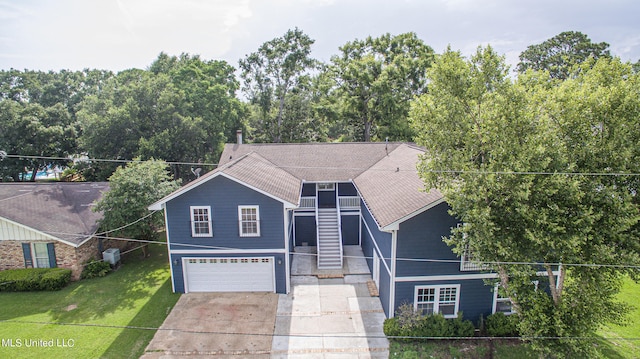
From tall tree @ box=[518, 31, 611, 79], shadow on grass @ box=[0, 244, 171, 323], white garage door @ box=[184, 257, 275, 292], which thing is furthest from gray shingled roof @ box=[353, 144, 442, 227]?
tall tree @ box=[518, 31, 611, 79]

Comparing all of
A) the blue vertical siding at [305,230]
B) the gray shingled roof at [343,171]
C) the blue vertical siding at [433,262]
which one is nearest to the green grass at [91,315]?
the gray shingled roof at [343,171]

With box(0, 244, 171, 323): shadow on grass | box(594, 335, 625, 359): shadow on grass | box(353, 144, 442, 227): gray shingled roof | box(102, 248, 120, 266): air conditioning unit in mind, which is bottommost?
box(594, 335, 625, 359): shadow on grass

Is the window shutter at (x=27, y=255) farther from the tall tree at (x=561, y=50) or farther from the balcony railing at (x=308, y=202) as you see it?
the tall tree at (x=561, y=50)

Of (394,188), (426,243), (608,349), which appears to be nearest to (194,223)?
(394,188)

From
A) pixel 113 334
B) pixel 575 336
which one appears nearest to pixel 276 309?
pixel 113 334

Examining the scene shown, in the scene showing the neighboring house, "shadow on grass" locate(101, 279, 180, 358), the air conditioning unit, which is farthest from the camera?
the air conditioning unit

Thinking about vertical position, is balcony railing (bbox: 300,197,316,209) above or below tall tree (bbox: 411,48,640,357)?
A: below

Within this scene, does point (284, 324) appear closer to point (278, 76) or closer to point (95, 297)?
point (95, 297)

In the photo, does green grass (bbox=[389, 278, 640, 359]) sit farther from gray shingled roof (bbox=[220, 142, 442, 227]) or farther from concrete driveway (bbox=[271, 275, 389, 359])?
gray shingled roof (bbox=[220, 142, 442, 227])
